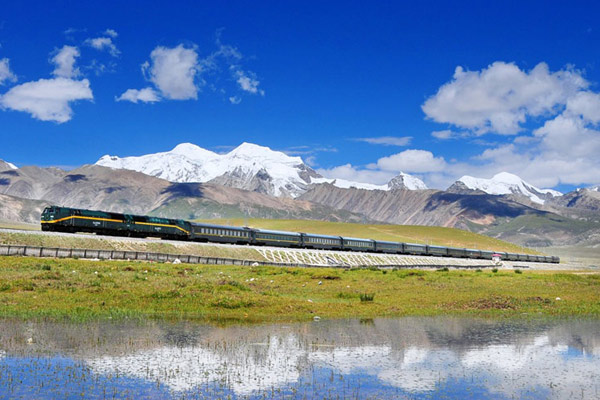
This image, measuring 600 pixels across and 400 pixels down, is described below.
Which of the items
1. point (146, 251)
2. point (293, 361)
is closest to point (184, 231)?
point (146, 251)

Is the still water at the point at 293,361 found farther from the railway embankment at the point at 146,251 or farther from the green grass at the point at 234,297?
the railway embankment at the point at 146,251

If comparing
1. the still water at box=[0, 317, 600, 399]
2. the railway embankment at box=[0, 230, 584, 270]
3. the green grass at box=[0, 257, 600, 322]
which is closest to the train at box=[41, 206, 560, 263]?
the railway embankment at box=[0, 230, 584, 270]

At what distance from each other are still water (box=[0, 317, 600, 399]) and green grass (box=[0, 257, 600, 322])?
3.97 metres

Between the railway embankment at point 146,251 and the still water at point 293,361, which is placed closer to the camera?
the still water at point 293,361

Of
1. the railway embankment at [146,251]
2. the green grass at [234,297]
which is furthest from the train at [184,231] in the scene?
the green grass at [234,297]

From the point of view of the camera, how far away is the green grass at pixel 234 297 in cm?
2916

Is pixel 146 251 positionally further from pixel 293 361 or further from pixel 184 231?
pixel 293 361

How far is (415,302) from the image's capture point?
36.7 m

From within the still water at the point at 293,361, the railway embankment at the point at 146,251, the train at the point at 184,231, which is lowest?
the still water at the point at 293,361

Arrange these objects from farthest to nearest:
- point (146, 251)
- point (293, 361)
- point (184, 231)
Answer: point (184, 231) → point (146, 251) → point (293, 361)

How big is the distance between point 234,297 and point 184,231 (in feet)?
180

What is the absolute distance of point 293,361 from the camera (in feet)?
Result: 62.0

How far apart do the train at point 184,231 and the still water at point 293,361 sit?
52.3m

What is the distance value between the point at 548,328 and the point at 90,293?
25.3 m
